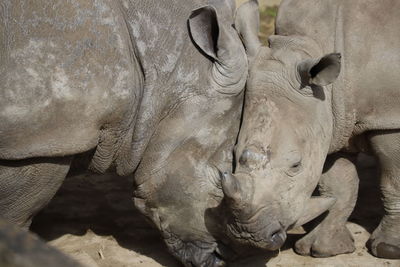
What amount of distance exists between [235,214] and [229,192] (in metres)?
0.21

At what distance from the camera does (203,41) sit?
13.4 feet

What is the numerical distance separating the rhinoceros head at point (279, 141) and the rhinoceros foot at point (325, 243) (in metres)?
0.55

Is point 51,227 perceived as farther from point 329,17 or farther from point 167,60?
point 329,17

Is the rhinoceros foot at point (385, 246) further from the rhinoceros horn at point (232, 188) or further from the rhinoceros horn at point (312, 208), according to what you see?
the rhinoceros horn at point (232, 188)

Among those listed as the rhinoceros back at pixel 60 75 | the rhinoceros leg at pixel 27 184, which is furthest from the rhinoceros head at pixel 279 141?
the rhinoceros leg at pixel 27 184

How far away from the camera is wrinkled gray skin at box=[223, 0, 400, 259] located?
385 cm

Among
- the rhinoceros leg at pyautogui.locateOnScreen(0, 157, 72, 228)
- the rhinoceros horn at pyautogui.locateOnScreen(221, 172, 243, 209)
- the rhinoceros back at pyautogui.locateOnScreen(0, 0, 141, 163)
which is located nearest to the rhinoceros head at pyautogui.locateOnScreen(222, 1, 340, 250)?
the rhinoceros horn at pyautogui.locateOnScreen(221, 172, 243, 209)

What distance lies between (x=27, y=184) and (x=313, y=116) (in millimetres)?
1495

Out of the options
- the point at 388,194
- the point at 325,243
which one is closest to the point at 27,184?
the point at 325,243

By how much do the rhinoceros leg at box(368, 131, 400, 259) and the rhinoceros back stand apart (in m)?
1.47

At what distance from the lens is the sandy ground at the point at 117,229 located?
4.64 m

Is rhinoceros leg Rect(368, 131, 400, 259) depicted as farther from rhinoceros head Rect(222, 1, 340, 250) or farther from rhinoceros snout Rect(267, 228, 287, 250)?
rhinoceros snout Rect(267, 228, 287, 250)

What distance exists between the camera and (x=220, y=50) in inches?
159

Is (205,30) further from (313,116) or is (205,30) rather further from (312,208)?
(312,208)
